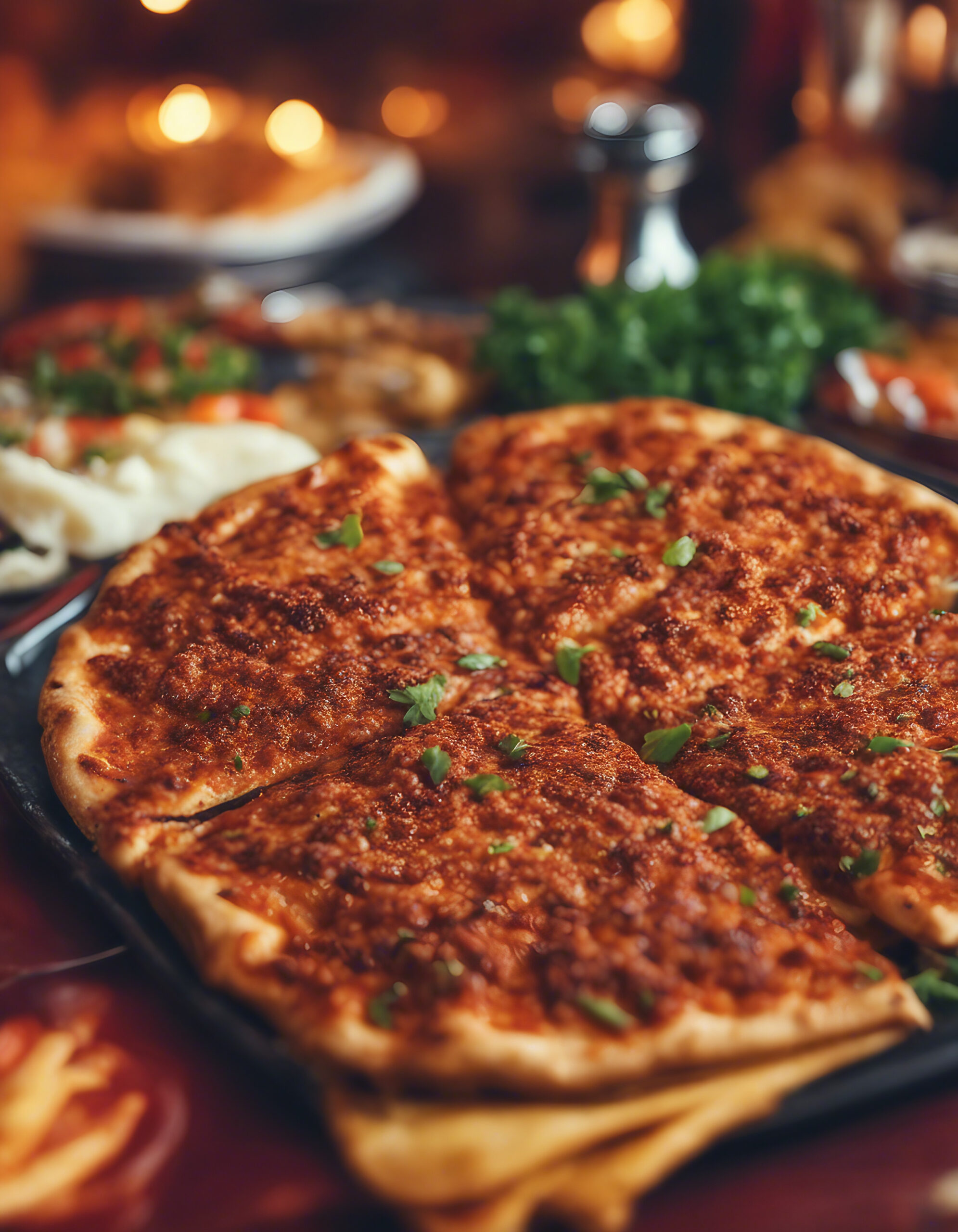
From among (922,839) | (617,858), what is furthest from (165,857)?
(922,839)

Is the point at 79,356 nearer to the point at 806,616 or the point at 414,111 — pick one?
the point at 806,616

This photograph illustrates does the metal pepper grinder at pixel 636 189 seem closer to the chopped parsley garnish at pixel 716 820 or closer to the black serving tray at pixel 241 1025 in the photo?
the chopped parsley garnish at pixel 716 820

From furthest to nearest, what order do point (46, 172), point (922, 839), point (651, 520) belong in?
point (46, 172)
point (651, 520)
point (922, 839)

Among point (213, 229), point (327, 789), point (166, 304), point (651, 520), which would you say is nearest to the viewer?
point (327, 789)

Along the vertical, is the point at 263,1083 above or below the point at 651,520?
below

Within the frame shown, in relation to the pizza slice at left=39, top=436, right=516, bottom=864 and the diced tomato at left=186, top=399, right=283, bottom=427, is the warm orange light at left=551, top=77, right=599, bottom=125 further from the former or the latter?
the pizza slice at left=39, top=436, right=516, bottom=864

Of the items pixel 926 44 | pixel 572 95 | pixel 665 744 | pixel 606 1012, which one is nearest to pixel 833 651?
pixel 665 744

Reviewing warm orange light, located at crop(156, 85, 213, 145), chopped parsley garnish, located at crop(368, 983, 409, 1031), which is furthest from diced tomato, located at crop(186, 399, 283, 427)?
warm orange light, located at crop(156, 85, 213, 145)

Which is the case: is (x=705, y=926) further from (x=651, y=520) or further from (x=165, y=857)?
(x=651, y=520)
